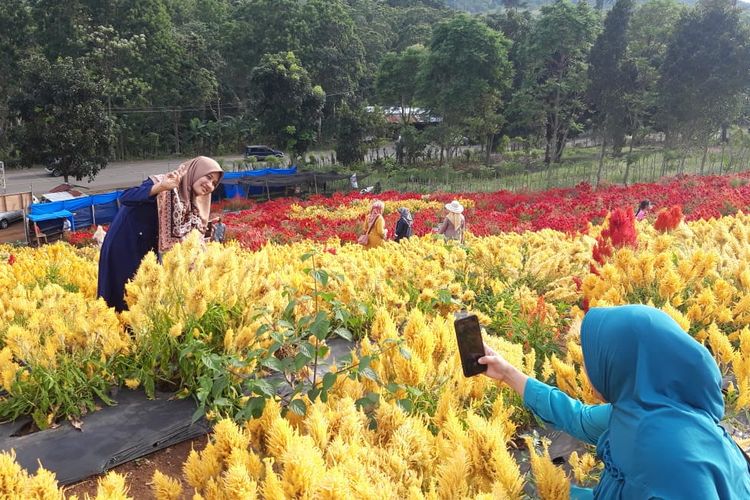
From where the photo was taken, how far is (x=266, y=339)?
257 centimetres

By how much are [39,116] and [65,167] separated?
1.76 metres

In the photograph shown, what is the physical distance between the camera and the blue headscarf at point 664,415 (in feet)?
4.20

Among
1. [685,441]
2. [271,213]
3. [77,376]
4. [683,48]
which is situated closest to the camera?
[685,441]

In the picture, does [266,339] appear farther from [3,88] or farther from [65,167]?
[3,88]

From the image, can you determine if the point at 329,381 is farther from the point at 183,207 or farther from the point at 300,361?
the point at 183,207

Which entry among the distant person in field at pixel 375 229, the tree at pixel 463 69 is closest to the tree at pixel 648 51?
the tree at pixel 463 69

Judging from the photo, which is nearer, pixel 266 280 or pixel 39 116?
pixel 266 280

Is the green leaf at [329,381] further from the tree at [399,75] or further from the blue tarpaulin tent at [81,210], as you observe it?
the tree at [399,75]

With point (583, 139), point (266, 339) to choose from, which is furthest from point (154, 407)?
point (583, 139)

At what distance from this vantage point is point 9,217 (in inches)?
720

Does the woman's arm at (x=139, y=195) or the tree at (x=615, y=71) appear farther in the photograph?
the tree at (x=615, y=71)

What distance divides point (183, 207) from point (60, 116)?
17.9 m

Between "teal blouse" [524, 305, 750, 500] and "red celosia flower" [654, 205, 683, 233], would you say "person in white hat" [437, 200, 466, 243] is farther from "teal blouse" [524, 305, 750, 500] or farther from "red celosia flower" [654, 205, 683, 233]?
"teal blouse" [524, 305, 750, 500]

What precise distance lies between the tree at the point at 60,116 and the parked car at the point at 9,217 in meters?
1.98
